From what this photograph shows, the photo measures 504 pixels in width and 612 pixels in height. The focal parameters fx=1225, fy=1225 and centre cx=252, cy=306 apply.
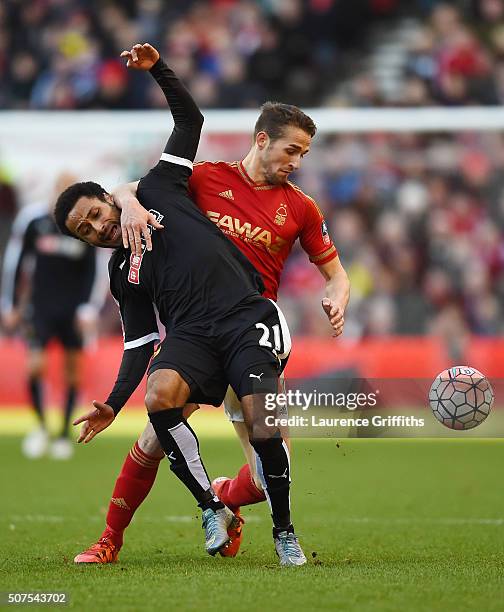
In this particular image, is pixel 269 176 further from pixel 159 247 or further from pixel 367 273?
pixel 367 273

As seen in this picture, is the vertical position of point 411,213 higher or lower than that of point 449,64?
lower

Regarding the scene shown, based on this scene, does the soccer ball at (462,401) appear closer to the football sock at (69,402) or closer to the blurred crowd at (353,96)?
the football sock at (69,402)

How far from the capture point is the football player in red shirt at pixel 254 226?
5672 millimetres

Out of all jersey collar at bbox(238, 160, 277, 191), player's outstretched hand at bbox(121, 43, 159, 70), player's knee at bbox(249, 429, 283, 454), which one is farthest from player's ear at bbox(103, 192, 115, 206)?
player's knee at bbox(249, 429, 283, 454)

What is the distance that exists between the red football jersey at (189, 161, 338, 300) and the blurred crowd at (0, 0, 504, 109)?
1172cm

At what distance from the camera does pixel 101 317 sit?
15.8m

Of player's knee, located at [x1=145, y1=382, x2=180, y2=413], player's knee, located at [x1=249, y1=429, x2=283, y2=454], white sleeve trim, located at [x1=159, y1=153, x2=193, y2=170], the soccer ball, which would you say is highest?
white sleeve trim, located at [x1=159, y1=153, x2=193, y2=170]

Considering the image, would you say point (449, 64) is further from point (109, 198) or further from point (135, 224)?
point (135, 224)

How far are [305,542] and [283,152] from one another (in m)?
2.03

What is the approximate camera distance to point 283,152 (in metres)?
5.73

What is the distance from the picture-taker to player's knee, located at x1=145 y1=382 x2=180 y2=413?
5.25 m

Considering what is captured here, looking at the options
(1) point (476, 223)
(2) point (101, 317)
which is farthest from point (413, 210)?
(2) point (101, 317)

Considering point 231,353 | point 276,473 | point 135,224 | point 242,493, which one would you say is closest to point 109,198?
point 135,224

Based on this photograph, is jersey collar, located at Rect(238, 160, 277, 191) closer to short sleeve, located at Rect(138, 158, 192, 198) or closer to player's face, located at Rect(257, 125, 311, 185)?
player's face, located at Rect(257, 125, 311, 185)
